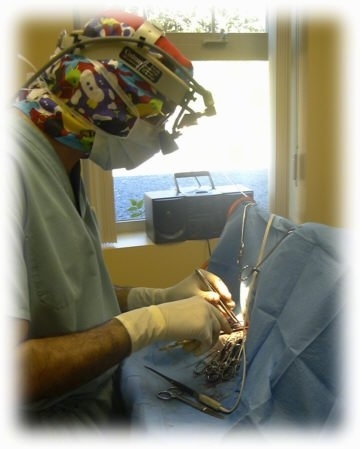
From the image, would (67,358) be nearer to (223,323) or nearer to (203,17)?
(223,323)

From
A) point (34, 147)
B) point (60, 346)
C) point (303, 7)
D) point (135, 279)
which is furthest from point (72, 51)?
point (303, 7)

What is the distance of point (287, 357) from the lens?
0.87 meters

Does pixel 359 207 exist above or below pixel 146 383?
above

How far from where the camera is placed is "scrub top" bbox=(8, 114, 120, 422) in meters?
0.92

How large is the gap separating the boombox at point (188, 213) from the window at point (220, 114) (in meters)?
0.16

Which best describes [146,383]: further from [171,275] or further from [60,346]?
[171,275]

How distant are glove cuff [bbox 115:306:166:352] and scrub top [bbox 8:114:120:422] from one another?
117mm

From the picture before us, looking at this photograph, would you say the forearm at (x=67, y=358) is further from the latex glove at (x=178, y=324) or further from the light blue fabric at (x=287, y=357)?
the light blue fabric at (x=287, y=357)

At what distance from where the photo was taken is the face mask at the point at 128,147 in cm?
107

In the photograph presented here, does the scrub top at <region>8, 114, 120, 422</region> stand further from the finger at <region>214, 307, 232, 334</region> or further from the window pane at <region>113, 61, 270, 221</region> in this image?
the window pane at <region>113, 61, 270, 221</region>

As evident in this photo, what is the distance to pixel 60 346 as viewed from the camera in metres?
0.88

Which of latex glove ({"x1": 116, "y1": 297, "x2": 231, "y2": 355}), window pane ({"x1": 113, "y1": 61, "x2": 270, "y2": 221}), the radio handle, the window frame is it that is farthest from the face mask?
window pane ({"x1": 113, "y1": 61, "x2": 270, "y2": 221})

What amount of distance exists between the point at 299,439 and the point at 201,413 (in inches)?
7.9

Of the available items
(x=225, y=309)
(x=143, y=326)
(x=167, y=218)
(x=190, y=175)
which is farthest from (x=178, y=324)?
(x=190, y=175)
